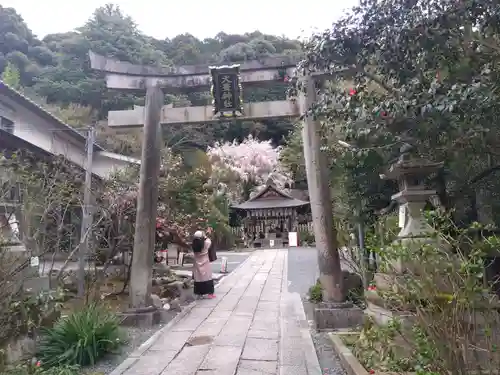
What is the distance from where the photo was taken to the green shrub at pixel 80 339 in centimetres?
482

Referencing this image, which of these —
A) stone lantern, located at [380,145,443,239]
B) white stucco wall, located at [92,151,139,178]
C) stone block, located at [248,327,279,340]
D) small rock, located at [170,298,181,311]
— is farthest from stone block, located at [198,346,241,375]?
white stucco wall, located at [92,151,139,178]

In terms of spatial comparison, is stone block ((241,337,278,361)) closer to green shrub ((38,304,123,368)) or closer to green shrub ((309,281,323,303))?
green shrub ((38,304,123,368))

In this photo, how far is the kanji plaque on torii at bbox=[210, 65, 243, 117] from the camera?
7.80 m

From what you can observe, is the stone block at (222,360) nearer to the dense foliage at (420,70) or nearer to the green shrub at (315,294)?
the dense foliage at (420,70)

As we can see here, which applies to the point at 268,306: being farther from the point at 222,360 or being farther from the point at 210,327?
the point at 222,360

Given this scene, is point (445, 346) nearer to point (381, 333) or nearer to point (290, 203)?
point (381, 333)

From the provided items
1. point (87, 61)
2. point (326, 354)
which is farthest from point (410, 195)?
point (87, 61)

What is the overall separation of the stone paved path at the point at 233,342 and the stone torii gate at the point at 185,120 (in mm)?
1060

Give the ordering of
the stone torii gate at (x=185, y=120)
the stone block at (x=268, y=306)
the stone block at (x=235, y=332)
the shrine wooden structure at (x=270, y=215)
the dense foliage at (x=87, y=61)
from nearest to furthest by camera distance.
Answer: the stone block at (x=235, y=332), the stone torii gate at (x=185, y=120), the stone block at (x=268, y=306), the dense foliage at (x=87, y=61), the shrine wooden structure at (x=270, y=215)

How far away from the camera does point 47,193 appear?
22.6ft

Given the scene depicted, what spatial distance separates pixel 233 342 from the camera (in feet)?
18.9

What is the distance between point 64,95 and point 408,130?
29.0m

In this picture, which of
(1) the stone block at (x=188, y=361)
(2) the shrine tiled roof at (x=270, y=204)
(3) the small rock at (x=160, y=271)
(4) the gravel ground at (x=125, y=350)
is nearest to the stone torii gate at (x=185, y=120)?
(4) the gravel ground at (x=125, y=350)

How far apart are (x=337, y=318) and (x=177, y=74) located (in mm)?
5373
